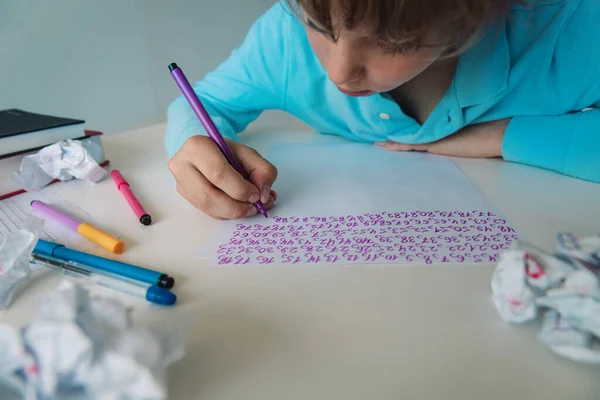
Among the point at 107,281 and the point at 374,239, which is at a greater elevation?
the point at 374,239

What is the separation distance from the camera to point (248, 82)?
24.2 inches

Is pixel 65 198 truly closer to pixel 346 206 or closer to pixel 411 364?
pixel 346 206

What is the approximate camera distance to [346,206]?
16.5 inches

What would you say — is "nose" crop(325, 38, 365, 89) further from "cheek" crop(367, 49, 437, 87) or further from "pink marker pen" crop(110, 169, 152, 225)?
"pink marker pen" crop(110, 169, 152, 225)

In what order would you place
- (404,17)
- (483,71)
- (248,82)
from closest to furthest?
(404,17) → (483,71) → (248,82)

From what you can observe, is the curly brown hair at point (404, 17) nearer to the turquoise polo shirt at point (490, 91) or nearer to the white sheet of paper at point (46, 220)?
the turquoise polo shirt at point (490, 91)

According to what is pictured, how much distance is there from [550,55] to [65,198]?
59 centimetres

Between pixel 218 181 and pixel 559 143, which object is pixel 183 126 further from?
pixel 559 143

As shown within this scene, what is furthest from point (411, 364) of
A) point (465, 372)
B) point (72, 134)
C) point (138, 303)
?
point (72, 134)

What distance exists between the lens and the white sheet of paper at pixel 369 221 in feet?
1.11

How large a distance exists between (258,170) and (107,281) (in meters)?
0.17

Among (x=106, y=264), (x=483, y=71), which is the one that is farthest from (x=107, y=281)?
(x=483, y=71)

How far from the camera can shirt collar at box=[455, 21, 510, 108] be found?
498 millimetres

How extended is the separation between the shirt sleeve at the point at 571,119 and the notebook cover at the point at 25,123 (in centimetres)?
56
